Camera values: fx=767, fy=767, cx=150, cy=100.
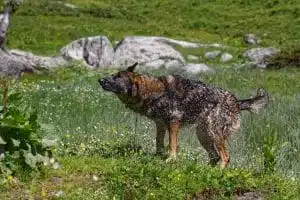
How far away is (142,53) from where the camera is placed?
39844mm

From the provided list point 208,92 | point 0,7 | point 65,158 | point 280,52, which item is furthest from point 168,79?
point 0,7

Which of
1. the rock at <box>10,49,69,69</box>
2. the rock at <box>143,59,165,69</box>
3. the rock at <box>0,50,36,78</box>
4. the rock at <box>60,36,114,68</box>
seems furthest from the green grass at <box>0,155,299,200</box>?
the rock at <box>60,36,114,68</box>

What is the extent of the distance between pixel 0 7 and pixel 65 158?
48287 millimetres

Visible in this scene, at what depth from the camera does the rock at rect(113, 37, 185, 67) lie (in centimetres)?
3834

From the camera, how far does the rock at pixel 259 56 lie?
1474 inches

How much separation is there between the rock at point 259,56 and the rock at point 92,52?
7.32m

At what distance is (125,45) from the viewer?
40.3m

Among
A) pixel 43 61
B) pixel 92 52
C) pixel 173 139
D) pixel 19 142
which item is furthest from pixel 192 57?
pixel 19 142

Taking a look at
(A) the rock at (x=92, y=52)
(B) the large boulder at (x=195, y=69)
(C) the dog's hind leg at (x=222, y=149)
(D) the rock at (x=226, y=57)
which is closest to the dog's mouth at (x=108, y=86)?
(C) the dog's hind leg at (x=222, y=149)

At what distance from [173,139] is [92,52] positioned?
89.6 feet

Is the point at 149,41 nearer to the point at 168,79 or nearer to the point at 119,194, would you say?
the point at 168,79

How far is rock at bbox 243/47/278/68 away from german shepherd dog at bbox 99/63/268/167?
24743 mm

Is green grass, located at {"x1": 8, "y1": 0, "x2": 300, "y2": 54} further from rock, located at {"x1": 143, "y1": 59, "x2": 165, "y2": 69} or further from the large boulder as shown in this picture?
the large boulder

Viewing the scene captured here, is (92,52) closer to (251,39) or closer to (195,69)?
(195,69)
